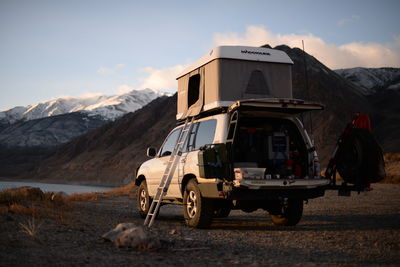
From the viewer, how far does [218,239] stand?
23.6 feet

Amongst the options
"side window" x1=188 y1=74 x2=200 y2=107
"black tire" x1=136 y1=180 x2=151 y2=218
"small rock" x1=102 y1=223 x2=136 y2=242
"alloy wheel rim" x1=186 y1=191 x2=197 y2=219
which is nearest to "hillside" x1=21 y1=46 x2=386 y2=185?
"black tire" x1=136 y1=180 x2=151 y2=218

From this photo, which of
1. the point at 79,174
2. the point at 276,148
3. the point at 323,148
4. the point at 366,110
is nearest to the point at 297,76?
the point at 366,110

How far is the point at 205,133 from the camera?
28.5ft

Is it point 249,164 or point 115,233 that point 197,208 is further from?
point 115,233

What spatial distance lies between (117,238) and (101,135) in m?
98.3

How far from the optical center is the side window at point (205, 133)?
27.6 feet

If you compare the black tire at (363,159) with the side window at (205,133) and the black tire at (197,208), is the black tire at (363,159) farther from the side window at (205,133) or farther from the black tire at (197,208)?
the black tire at (197,208)

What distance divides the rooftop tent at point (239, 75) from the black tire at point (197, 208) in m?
1.65

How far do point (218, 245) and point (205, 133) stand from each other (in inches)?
104

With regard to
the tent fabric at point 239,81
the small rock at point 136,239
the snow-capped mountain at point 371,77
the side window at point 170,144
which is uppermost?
the snow-capped mountain at point 371,77

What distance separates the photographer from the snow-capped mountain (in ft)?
307

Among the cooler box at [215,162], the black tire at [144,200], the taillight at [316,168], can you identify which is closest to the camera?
the cooler box at [215,162]

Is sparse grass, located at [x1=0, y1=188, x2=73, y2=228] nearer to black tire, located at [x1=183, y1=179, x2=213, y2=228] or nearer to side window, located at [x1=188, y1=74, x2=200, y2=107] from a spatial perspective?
black tire, located at [x1=183, y1=179, x2=213, y2=228]

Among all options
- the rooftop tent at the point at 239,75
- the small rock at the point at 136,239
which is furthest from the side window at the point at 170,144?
the small rock at the point at 136,239
